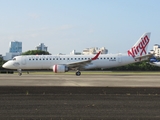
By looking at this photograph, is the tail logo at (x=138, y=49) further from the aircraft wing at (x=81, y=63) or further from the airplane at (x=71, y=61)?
the aircraft wing at (x=81, y=63)

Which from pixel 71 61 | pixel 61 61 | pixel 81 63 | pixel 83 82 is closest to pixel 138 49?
pixel 81 63

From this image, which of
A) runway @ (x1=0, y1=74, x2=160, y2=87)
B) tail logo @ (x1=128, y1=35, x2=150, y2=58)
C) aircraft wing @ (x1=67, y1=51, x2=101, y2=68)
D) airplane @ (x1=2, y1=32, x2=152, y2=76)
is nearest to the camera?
runway @ (x1=0, y1=74, x2=160, y2=87)

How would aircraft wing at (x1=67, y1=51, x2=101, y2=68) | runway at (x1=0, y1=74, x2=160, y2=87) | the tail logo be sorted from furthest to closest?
the tail logo → aircraft wing at (x1=67, y1=51, x2=101, y2=68) → runway at (x1=0, y1=74, x2=160, y2=87)

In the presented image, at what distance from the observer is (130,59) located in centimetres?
4366

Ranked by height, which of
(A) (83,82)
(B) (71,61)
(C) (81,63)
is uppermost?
(B) (71,61)

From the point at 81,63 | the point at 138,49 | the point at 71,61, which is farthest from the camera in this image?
the point at 138,49

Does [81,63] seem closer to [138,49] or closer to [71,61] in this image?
[71,61]

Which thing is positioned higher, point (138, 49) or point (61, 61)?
point (138, 49)

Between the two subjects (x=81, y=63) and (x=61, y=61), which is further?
(x=61, y=61)

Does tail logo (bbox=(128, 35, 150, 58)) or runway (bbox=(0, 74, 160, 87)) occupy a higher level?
tail logo (bbox=(128, 35, 150, 58))

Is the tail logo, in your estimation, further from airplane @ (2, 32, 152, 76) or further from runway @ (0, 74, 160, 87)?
runway @ (0, 74, 160, 87)

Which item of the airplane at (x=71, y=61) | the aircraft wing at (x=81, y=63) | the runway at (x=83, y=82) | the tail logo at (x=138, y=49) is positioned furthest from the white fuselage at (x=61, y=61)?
the runway at (x=83, y=82)

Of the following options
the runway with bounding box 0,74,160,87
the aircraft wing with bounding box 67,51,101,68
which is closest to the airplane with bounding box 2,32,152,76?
the aircraft wing with bounding box 67,51,101,68

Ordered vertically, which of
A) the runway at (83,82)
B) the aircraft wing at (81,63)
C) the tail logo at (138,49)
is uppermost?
the tail logo at (138,49)
